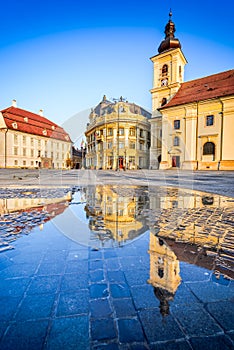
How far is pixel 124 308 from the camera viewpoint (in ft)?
5.54

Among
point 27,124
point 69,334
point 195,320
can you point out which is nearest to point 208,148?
point 195,320

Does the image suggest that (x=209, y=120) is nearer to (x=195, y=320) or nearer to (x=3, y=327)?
(x=195, y=320)

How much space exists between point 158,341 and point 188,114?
33.7 metres

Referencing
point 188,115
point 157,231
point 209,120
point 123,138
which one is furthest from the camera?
point 123,138

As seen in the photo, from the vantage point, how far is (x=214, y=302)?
1.80m

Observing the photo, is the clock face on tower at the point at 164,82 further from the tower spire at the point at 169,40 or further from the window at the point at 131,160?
the window at the point at 131,160

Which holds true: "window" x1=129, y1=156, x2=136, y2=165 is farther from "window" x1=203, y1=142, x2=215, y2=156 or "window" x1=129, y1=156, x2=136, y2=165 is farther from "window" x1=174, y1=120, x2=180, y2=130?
"window" x1=203, y1=142, x2=215, y2=156

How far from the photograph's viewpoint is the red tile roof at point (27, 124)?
43312 mm

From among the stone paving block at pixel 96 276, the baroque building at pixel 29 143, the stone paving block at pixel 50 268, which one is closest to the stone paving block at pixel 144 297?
the stone paving block at pixel 96 276

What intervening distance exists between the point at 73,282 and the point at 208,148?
105 feet

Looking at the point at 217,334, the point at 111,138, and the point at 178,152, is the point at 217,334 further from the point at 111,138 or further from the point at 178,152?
the point at 111,138

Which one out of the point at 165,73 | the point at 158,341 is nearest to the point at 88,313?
the point at 158,341

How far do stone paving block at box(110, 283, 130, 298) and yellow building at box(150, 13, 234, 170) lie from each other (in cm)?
2992

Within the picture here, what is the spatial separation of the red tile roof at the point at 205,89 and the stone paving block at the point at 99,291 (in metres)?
32.0
